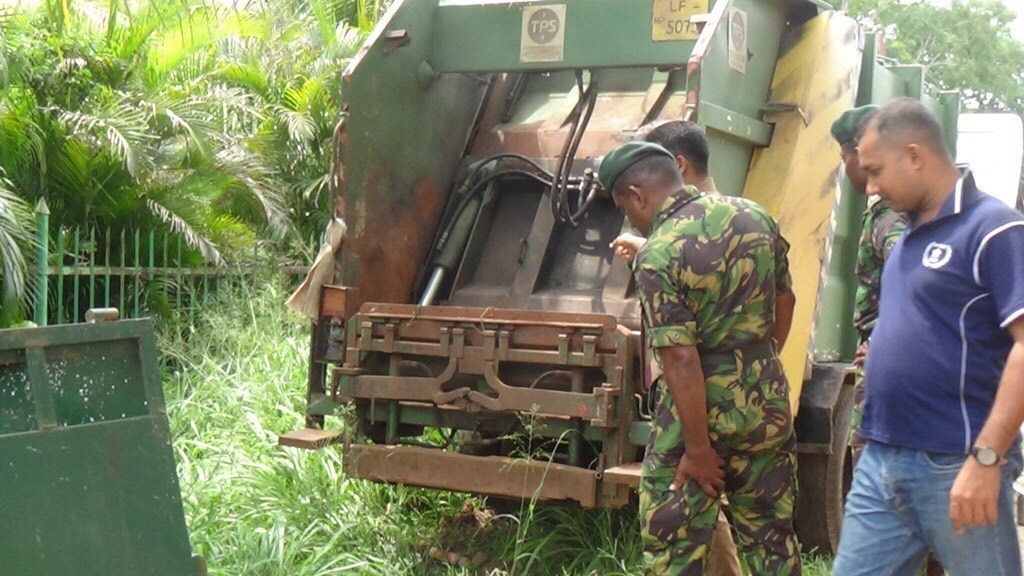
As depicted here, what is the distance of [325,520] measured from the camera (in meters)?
5.13

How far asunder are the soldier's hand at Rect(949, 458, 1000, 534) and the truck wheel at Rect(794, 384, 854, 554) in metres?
2.57

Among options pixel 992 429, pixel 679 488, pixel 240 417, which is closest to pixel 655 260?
pixel 679 488

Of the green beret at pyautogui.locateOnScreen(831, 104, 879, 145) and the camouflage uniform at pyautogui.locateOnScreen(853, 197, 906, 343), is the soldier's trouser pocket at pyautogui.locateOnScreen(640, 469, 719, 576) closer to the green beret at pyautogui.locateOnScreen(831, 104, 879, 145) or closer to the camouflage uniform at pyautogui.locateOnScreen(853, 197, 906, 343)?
the camouflage uniform at pyautogui.locateOnScreen(853, 197, 906, 343)

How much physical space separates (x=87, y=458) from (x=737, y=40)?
9.82 feet

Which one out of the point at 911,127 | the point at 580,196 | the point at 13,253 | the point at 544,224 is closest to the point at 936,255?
the point at 911,127

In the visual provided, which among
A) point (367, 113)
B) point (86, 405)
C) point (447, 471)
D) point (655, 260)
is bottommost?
point (447, 471)

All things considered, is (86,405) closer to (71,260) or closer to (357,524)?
(357,524)

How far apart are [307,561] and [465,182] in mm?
1902

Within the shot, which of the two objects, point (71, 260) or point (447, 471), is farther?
point (71, 260)

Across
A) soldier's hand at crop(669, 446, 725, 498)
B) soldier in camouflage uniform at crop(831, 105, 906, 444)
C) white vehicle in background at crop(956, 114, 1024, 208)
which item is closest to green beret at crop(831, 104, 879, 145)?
soldier in camouflage uniform at crop(831, 105, 906, 444)

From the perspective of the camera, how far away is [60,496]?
10.4ft

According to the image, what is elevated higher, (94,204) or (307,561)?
(94,204)

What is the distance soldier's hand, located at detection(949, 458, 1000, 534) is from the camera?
2.56 meters

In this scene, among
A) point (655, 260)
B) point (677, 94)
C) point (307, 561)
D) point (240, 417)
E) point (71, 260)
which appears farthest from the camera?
point (71, 260)
